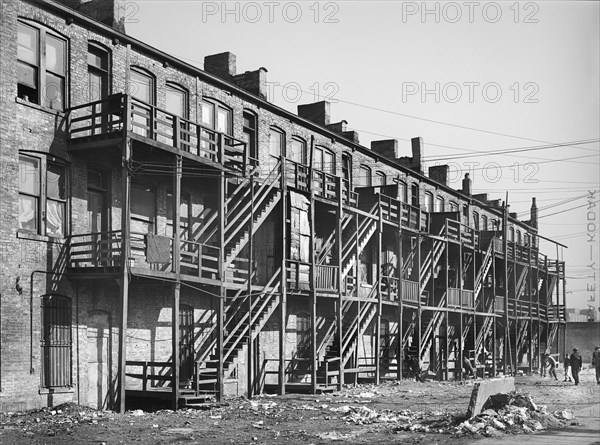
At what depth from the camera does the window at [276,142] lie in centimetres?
3016

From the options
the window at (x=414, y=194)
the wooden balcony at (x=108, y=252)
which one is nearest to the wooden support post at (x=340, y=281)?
the wooden balcony at (x=108, y=252)

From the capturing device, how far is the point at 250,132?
94.6ft

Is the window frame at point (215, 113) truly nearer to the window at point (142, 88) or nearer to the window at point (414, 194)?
the window at point (142, 88)

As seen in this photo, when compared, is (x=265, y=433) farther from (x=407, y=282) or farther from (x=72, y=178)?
(x=407, y=282)

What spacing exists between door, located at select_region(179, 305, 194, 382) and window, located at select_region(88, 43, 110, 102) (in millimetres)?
7110

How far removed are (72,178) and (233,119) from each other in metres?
8.29

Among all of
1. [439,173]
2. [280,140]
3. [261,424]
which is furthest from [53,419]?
[439,173]

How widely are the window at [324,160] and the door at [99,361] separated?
14.7 metres

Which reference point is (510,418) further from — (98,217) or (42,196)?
(42,196)

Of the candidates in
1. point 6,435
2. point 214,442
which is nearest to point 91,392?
point 6,435

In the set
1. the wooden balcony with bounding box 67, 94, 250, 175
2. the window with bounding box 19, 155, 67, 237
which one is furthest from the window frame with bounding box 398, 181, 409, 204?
the window with bounding box 19, 155, 67, 237

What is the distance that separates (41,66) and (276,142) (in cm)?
1213

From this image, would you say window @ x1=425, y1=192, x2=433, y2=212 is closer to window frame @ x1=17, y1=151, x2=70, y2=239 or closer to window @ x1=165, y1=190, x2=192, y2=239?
window @ x1=165, y1=190, x2=192, y2=239

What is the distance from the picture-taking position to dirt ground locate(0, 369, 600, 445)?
15.7 meters
